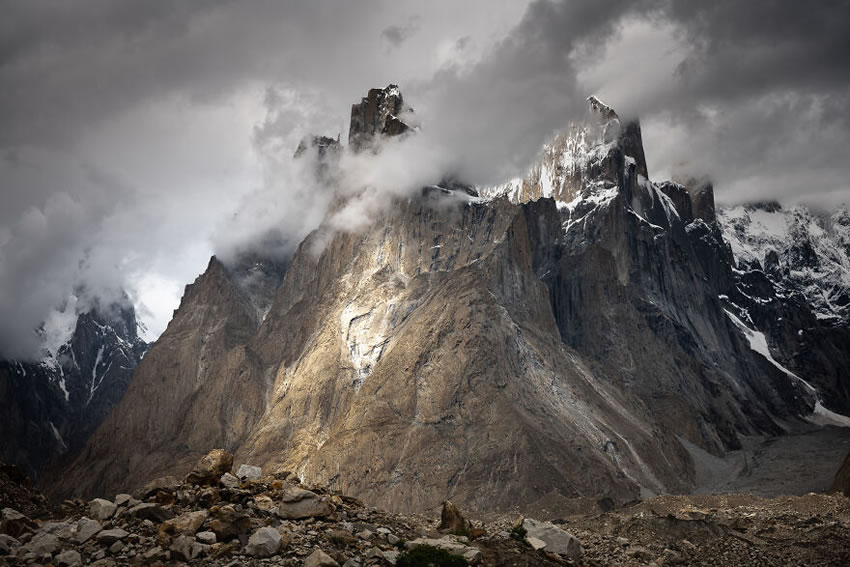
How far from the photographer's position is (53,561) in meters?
26.5

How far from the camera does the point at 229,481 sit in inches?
1321

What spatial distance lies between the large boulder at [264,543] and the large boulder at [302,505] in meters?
2.68

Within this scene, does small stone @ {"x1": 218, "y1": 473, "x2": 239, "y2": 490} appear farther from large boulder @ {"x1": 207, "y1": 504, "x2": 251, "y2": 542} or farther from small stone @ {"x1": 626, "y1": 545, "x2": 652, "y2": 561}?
small stone @ {"x1": 626, "y1": 545, "x2": 652, "y2": 561}

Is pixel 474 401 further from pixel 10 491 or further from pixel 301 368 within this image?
pixel 10 491

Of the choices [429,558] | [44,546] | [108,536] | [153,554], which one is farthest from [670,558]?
[44,546]

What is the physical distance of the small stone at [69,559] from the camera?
1032 inches

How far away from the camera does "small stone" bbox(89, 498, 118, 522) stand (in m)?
30.2

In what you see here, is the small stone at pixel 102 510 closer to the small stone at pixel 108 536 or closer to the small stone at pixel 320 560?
the small stone at pixel 108 536

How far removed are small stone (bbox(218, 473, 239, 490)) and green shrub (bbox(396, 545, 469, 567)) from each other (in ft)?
27.8

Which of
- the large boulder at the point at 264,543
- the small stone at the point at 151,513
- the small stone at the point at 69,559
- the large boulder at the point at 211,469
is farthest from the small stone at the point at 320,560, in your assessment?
the large boulder at the point at 211,469

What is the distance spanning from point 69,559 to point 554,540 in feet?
60.6

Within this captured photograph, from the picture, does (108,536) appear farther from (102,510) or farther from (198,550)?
(198,550)

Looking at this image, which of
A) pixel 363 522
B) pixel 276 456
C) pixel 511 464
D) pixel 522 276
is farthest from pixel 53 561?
pixel 522 276

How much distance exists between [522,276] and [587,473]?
211ft
